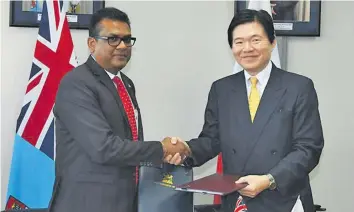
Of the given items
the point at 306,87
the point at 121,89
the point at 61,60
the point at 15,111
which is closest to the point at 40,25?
the point at 61,60

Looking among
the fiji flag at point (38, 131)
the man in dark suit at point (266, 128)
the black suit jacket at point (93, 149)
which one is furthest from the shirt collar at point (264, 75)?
the fiji flag at point (38, 131)

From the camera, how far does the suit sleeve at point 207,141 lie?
6.93ft

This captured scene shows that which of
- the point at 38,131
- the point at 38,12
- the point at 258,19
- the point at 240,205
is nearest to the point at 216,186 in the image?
the point at 240,205

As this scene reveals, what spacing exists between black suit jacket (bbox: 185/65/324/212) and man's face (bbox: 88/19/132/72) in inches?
19.9

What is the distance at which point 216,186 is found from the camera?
1.70 meters

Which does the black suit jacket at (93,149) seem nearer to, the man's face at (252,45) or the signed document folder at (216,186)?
the signed document folder at (216,186)

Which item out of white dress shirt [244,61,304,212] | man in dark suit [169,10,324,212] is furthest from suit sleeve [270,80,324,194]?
white dress shirt [244,61,304,212]

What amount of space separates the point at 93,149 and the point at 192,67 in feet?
5.06

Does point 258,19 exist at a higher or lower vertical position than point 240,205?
higher

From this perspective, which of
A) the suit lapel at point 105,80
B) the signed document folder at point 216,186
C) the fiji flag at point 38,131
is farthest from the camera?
the fiji flag at point 38,131

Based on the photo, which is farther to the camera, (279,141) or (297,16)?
(297,16)

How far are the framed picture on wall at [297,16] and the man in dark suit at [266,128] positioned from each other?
1358 millimetres

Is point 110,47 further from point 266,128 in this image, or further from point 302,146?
point 302,146

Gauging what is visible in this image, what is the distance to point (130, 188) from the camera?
1928 millimetres
